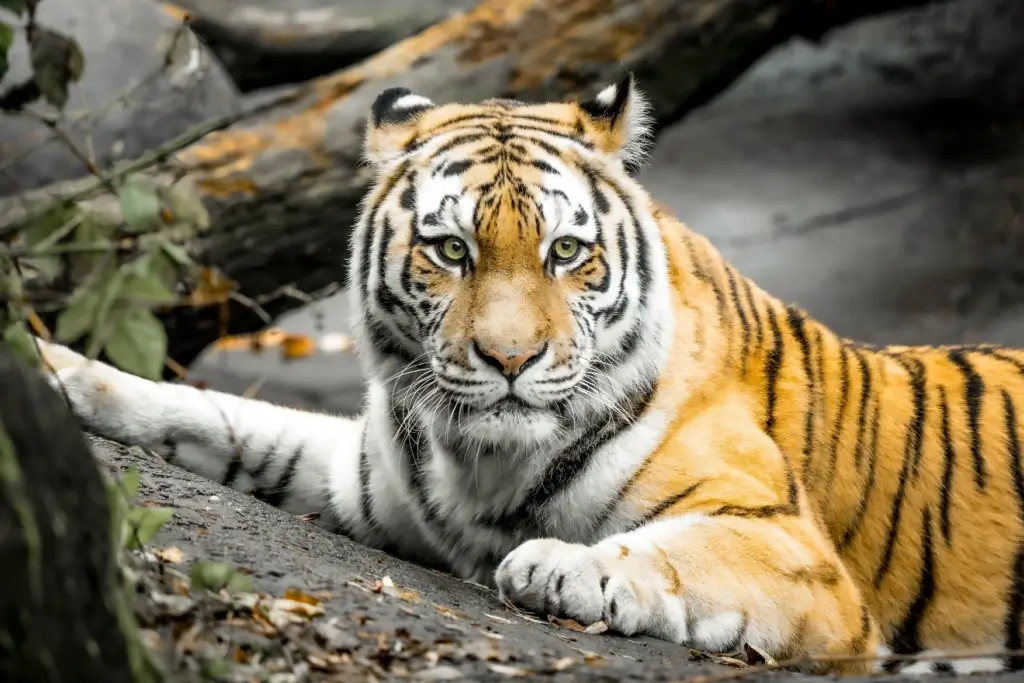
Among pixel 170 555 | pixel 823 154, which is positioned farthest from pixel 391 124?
pixel 823 154

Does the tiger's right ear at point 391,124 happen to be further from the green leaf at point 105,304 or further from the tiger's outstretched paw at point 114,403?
the green leaf at point 105,304

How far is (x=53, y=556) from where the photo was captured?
154 centimetres

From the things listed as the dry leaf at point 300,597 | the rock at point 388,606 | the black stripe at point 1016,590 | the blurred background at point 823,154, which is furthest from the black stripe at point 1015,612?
the blurred background at point 823,154

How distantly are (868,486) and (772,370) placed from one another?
395 mm

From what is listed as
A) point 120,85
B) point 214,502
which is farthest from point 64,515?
point 120,85

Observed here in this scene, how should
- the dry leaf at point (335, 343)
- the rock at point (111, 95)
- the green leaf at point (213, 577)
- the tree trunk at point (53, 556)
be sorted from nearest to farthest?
1. the tree trunk at point (53, 556)
2. the green leaf at point (213, 577)
3. the rock at point (111, 95)
4. the dry leaf at point (335, 343)

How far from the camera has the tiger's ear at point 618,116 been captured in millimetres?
3191

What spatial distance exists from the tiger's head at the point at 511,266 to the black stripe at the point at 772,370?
0.35 m

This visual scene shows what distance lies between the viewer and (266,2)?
9961mm

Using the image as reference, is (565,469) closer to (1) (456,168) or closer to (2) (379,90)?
(1) (456,168)

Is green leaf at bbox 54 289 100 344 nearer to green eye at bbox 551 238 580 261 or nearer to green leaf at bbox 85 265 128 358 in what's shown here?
green leaf at bbox 85 265 128 358

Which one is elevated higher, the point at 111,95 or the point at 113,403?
the point at 111,95

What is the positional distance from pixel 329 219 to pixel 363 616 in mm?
3034

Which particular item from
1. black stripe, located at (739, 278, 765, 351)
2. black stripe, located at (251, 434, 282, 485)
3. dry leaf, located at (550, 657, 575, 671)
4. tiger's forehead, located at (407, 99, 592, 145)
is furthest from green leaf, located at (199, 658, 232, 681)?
black stripe, located at (739, 278, 765, 351)
